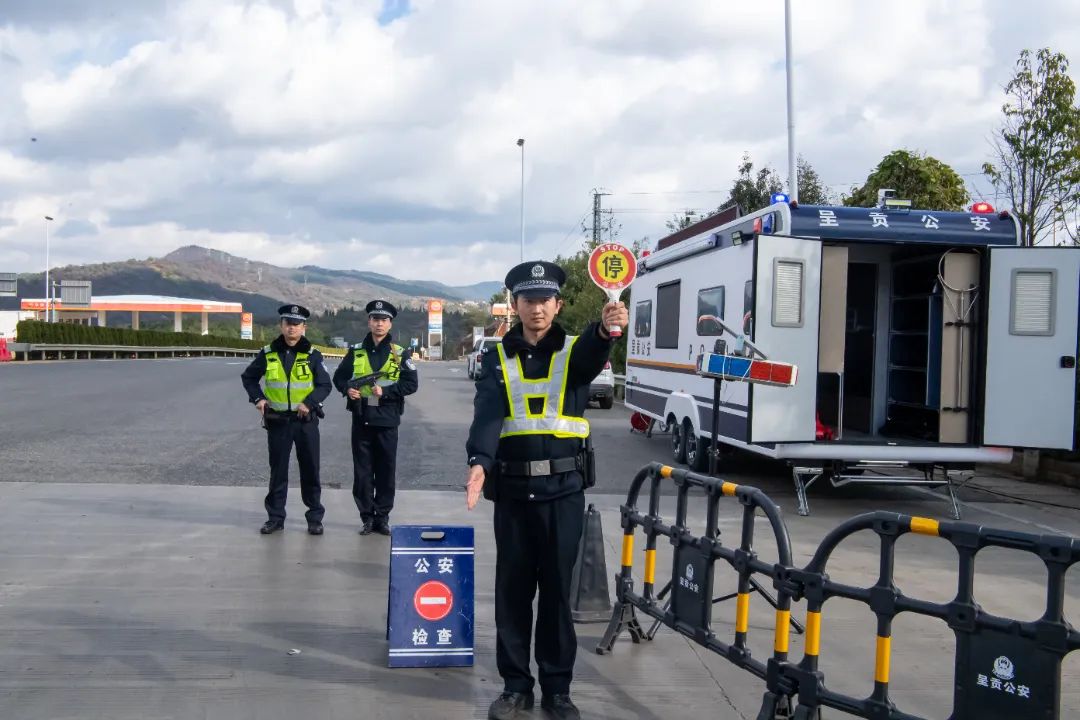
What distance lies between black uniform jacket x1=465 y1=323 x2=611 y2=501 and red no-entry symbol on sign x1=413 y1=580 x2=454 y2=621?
841 millimetres

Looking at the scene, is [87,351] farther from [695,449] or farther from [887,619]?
[887,619]

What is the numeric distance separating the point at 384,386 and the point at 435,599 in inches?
141

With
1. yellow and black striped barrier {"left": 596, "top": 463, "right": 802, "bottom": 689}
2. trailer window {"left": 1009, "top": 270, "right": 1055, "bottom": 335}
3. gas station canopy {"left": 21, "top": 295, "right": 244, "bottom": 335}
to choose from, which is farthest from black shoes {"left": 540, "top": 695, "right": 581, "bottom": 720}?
gas station canopy {"left": 21, "top": 295, "right": 244, "bottom": 335}

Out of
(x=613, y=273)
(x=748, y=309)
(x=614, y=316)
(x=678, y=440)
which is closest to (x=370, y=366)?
(x=613, y=273)

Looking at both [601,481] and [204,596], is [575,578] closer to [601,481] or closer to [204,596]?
[204,596]

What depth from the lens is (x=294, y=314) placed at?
28.9 ft

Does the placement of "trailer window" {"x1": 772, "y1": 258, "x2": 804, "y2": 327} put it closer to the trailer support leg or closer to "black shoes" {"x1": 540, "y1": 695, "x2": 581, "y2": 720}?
the trailer support leg

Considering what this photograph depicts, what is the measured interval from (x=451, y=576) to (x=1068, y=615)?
4.25 m

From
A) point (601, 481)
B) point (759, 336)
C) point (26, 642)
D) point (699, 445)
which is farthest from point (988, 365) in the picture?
point (26, 642)

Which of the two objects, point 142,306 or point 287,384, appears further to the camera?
point 142,306

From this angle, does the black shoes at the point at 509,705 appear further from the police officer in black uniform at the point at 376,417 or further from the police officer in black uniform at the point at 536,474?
the police officer in black uniform at the point at 376,417

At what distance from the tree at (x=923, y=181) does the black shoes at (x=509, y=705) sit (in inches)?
567

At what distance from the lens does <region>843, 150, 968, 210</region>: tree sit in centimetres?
→ 1723

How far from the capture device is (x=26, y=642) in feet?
18.2
